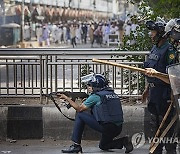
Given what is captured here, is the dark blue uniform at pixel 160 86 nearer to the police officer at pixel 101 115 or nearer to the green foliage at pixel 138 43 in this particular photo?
the police officer at pixel 101 115

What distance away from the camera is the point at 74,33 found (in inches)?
1502

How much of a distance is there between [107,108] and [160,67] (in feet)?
3.12

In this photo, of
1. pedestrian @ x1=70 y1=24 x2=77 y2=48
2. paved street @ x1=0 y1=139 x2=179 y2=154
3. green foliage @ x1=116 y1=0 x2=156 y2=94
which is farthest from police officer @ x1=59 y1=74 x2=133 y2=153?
pedestrian @ x1=70 y1=24 x2=77 y2=48

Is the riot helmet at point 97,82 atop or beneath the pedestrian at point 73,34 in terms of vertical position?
atop

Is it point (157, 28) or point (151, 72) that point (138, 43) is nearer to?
point (157, 28)

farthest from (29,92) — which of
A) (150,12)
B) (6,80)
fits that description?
(150,12)

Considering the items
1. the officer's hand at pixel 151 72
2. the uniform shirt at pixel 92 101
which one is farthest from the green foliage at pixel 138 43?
the officer's hand at pixel 151 72

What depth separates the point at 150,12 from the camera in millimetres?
9672

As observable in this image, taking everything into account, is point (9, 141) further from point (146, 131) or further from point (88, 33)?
point (88, 33)

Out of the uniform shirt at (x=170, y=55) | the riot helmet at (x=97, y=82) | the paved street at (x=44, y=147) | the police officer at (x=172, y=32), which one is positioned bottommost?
the paved street at (x=44, y=147)

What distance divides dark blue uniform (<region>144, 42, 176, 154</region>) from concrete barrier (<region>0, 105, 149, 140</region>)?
1380 mm

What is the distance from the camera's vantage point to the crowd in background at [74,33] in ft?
120

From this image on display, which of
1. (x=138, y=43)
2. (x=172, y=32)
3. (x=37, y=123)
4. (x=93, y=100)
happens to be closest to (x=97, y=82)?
(x=93, y=100)

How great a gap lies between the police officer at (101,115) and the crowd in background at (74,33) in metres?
28.1
